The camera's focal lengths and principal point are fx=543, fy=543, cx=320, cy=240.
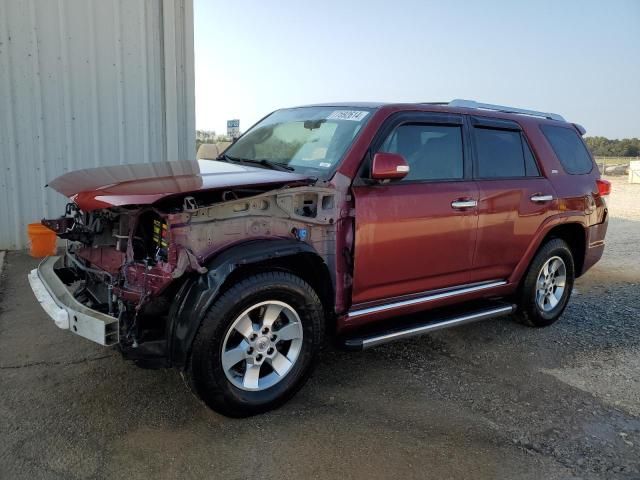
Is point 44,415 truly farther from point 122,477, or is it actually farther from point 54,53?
point 54,53

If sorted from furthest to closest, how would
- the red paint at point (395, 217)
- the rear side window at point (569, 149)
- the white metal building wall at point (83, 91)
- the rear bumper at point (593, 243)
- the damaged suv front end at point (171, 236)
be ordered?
the white metal building wall at point (83, 91) < the rear bumper at point (593, 243) < the rear side window at point (569, 149) < the red paint at point (395, 217) < the damaged suv front end at point (171, 236)

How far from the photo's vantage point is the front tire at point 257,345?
3.03 meters

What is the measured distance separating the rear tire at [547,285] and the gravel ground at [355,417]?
1.08 feet

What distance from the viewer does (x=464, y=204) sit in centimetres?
414

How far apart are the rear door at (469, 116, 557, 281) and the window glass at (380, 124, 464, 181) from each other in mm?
222

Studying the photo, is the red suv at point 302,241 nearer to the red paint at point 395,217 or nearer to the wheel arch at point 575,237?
the red paint at point 395,217

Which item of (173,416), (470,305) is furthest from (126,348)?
(470,305)

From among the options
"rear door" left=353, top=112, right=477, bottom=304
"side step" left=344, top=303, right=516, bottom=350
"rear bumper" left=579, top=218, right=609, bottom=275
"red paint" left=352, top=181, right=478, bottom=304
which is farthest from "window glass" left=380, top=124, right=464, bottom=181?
"rear bumper" left=579, top=218, right=609, bottom=275

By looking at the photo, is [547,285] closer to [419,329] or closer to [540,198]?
[540,198]

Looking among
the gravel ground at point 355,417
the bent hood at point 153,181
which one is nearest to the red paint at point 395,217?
the bent hood at point 153,181

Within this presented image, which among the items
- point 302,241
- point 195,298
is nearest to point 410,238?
point 302,241

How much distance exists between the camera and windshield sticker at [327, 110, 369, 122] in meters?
3.89

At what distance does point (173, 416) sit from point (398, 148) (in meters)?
2.35

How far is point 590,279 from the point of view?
7398 millimetres
